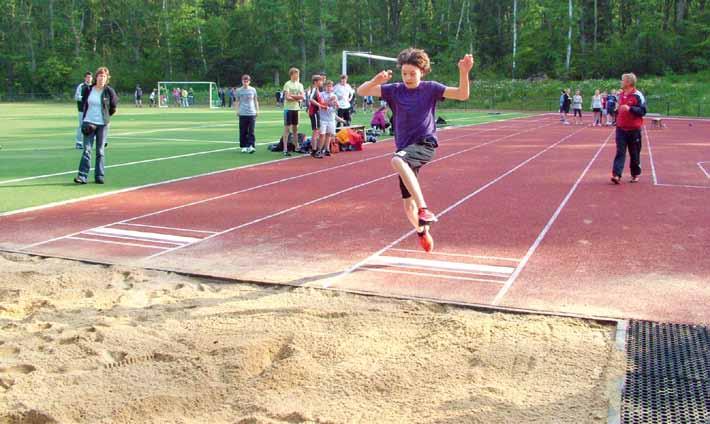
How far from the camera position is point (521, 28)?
254 feet

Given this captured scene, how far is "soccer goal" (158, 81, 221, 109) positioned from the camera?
194 ft

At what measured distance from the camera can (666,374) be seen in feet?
14.3

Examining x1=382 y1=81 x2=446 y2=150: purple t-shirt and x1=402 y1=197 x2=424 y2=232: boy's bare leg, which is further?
x1=402 y1=197 x2=424 y2=232: boy's bare leg

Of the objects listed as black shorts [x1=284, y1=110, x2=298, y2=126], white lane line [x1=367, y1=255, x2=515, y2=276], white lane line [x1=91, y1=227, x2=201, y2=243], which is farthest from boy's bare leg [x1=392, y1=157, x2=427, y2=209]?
black shorts [x1=284, y1=110, x2=298, y2=126]

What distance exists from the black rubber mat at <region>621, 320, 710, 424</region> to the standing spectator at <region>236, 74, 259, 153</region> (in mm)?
13404

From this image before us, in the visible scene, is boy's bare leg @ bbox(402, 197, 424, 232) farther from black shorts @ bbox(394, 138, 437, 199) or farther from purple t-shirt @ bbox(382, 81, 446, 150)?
purple t-shirt @ bbox(382, 81, 446, 150)

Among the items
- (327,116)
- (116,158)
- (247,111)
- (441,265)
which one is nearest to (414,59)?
(441,265)

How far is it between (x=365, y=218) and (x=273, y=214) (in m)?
1.24

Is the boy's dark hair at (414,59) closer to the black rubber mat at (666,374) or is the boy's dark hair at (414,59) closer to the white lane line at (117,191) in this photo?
the black rubber mat at (666,374)

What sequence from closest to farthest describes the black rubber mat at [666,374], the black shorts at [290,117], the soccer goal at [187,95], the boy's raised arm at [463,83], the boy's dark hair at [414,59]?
the black rubber mat at [666,374] → the boy's raised arm at [463,83] → the boy's dark hair at [414,59] → the black shorts at [290,117] → the soccer goal at [187,95]

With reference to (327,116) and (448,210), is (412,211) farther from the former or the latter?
(327,116)

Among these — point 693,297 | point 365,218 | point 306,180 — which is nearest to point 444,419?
point 693,297

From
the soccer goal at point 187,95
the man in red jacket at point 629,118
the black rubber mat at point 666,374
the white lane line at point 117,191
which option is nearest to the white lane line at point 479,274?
the black rubber mat at point 666,374

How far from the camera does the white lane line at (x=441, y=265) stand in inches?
267
